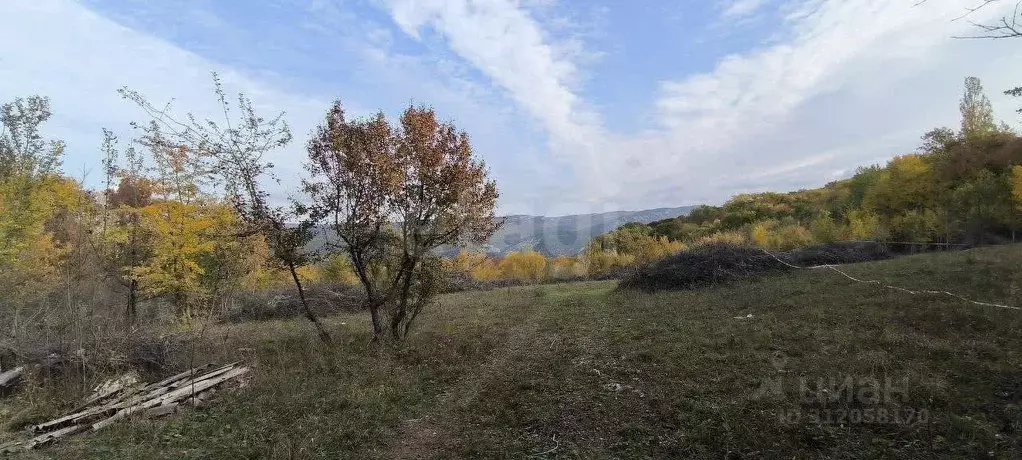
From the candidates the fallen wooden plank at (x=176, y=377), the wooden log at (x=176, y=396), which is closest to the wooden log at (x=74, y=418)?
the wooden log at (x=176, y=396)

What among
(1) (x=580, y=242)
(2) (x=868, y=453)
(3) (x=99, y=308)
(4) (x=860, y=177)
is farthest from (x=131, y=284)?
(4) (x=860, y=177)

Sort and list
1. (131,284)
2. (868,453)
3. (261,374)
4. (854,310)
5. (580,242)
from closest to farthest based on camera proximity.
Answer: (868,453), (261,374), (854,310), (131,284), (580,242)

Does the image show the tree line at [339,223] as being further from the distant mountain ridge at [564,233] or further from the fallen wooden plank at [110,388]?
the distant mountain ridge at [564,233]

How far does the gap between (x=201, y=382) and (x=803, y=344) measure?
8.82 metres

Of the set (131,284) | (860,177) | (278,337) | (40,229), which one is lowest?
(278,337)

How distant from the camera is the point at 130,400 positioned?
5613 mm

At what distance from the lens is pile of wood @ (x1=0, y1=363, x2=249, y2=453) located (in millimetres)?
4851

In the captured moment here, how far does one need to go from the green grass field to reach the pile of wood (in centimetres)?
33

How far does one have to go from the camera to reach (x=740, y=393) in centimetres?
516

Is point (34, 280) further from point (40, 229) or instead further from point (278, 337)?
point (278, 337)

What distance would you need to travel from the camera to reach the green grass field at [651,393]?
13.6 feet

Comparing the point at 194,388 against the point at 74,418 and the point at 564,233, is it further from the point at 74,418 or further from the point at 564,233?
the point at 564,233

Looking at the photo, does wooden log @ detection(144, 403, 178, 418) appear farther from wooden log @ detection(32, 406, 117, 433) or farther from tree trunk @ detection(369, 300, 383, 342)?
tree trunk @ detection(369, 300, 383, 342)

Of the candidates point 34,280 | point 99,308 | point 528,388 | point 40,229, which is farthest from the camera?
point 40,229
